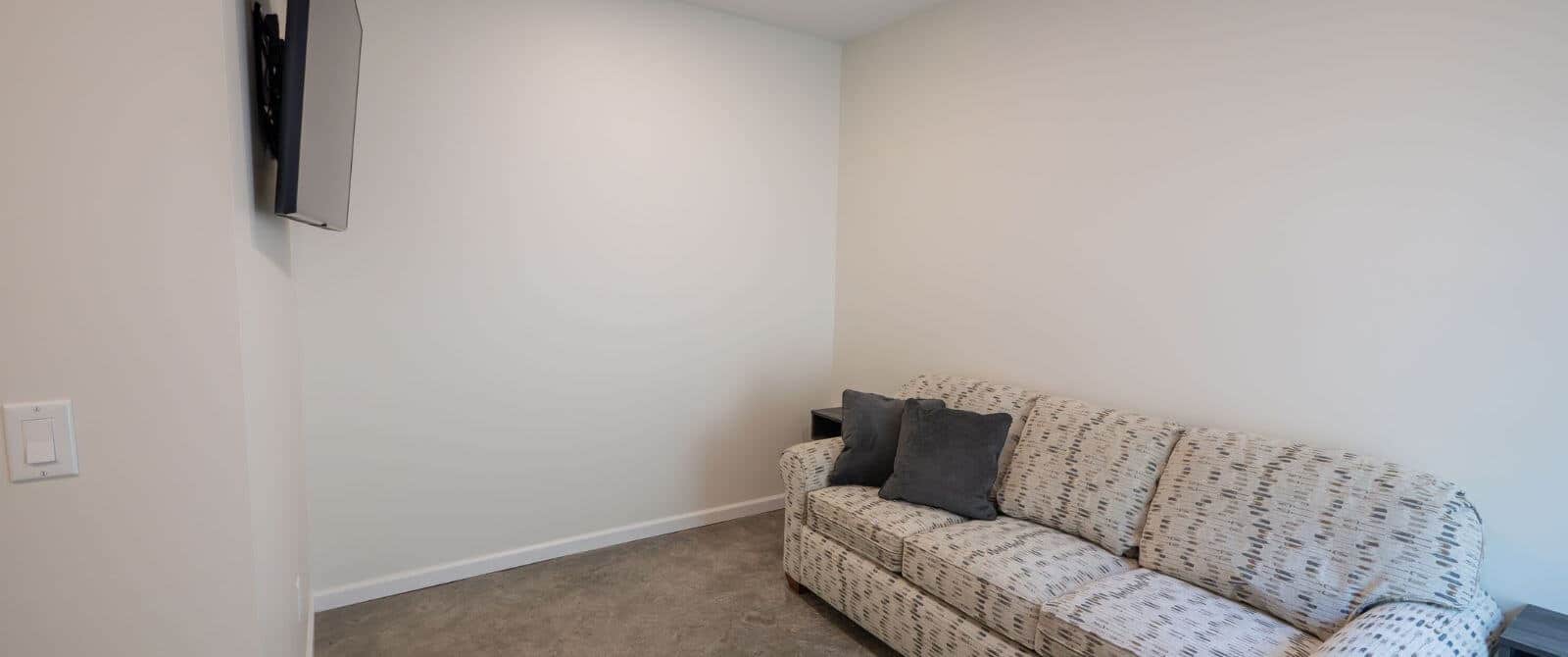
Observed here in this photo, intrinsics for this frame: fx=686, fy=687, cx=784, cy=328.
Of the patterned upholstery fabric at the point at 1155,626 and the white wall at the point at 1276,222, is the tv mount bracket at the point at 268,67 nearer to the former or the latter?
the patterned upholstery fabric at the point at 1155,626

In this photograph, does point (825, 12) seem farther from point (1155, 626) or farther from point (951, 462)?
point (1155, 626)

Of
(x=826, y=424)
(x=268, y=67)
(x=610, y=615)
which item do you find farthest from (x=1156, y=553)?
(x=268, y=67)

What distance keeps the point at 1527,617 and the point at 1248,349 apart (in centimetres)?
94

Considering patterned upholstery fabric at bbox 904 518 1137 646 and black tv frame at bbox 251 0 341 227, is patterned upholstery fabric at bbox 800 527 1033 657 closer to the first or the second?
patterned upholstery fabric at bbox 904 518 1137 646

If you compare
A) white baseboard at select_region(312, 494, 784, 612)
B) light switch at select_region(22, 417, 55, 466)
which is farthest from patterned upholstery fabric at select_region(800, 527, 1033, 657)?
light switch at select_region(22, 417, 55, 466)

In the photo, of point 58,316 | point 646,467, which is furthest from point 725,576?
point 58,316

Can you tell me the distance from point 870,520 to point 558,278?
1.76 metres

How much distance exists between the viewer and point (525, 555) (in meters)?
3.19

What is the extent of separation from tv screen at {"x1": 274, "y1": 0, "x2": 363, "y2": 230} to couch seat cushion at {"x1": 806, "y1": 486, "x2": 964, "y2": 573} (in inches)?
77.4

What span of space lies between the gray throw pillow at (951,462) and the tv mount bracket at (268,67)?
2.24 m

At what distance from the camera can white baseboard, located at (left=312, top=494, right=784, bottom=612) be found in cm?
279

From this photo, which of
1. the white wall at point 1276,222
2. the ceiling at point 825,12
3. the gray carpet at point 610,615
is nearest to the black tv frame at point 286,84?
the gray carpet at point 610,615

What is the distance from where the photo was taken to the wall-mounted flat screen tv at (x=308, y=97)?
4.33 ft

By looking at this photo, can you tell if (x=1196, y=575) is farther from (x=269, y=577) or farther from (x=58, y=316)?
(x=58, y=316)
